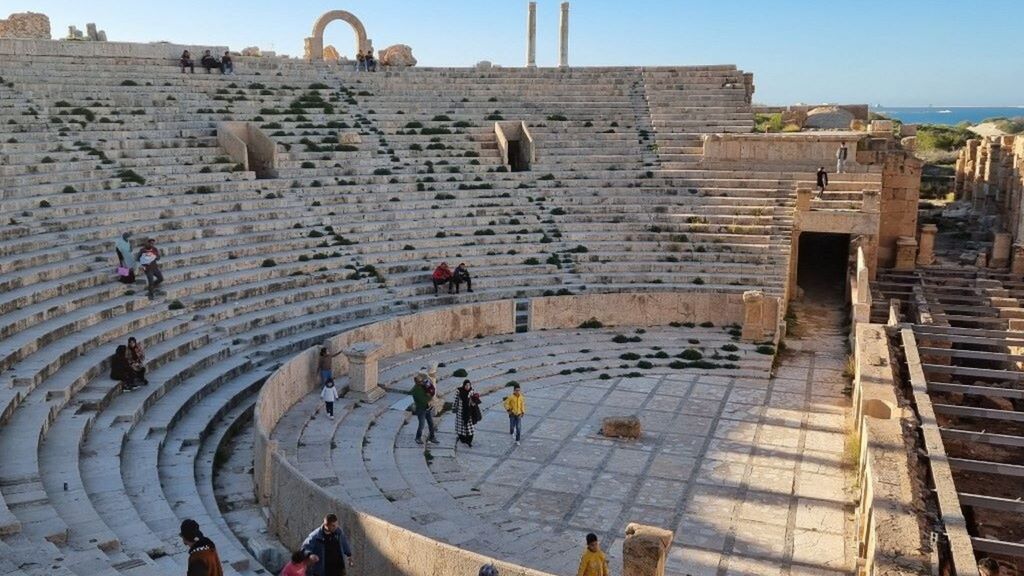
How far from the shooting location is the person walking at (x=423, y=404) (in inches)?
482

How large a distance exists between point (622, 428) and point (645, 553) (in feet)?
19.3

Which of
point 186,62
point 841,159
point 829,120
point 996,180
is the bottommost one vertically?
point 996,180

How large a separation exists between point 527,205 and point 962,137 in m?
36.6

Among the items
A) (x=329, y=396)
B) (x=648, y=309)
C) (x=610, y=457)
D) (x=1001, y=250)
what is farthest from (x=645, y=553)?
(x=1001, y=250)

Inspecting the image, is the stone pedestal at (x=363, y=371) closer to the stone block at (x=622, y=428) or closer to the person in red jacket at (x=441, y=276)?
the stone block at (x=622, y=428)

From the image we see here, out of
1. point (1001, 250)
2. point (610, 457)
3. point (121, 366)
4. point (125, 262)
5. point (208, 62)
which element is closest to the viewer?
point (121, 366)

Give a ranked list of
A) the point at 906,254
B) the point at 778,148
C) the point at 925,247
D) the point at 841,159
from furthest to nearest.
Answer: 1. the point at 778,148
2. the point at 925,247
3. the point at 906,254
4. the point at 841,159

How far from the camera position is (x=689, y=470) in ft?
39.6

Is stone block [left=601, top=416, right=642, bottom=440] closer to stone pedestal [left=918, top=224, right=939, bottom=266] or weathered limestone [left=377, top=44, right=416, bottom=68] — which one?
stone pedestal [left=918, top=224, right=939, bottom=266]

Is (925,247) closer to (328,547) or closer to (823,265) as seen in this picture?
(823,265)

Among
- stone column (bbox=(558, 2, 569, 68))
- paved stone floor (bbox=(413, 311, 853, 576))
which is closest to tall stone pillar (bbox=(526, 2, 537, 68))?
stone column (bbox=(558, 2, 569, 68))

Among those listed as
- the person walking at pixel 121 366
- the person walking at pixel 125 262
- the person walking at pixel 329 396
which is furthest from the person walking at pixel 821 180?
the person walking at pixel 121 366

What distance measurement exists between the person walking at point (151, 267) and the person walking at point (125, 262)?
0.59 ft

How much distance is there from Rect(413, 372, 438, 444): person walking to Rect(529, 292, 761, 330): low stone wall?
6199mm
